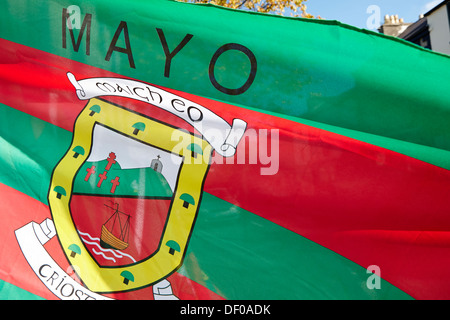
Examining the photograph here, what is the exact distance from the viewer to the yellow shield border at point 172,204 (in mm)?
2148

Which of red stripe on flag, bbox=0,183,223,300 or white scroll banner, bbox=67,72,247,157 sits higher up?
white scroll banner, bbox=67,72,247,157

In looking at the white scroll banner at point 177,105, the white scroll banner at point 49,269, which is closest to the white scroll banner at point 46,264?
the white scroll banner at point 49,269

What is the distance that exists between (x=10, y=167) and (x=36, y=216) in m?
0.34

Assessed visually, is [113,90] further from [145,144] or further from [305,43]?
[305,43]

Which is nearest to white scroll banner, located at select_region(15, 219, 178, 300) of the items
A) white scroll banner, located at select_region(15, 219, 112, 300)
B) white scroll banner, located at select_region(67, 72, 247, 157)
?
white scroll banner, located at select_region(15, 219, 112, 300)

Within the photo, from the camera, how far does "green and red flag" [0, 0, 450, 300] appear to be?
204 cm

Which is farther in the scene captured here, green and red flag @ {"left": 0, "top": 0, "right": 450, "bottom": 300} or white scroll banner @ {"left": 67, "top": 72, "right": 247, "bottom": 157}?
white scroll banner @ {"left": 67, "top": 72, "right": 247, "bottom": 157}

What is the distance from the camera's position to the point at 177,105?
2.25m

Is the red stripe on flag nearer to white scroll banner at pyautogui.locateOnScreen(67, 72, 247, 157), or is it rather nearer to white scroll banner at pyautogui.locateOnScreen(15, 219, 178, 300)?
white scroll banner at pyautogui.locateOnScreen(15, 219, 178, 300)

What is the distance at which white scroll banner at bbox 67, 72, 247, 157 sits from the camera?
7.14ft

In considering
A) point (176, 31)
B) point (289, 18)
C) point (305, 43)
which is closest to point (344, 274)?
point (305, 43)

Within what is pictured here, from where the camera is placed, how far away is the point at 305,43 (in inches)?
84.8

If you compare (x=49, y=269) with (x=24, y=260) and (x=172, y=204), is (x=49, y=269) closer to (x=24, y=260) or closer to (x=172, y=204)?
(x=24, y=260)

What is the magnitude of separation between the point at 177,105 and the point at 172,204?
0.55m
